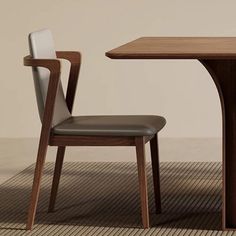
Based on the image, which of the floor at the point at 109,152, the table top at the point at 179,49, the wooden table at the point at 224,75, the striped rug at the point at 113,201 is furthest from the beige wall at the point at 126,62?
Answer: the wooden table at the point at 224,75

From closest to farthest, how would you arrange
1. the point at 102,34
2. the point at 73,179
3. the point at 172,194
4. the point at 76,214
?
the point at 76,214 < the point at 172,194 < the point at 73,179 < the point at 102,34

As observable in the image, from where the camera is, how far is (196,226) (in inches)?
150

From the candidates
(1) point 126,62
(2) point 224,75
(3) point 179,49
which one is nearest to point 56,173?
(3) point 179,49

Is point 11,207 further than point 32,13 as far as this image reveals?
No

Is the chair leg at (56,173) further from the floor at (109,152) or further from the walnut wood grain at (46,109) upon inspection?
the floor at (109,152)

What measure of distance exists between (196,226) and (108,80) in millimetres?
2310

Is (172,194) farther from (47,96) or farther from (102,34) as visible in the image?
(102,34)

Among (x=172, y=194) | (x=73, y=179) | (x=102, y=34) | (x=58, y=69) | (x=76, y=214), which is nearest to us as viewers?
(x=58, y=69)

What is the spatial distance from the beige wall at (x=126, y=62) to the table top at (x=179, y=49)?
1.63m

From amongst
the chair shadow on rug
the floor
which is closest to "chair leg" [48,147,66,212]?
the chair shadow on rug

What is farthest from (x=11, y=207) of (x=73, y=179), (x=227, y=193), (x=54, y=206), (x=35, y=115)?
(x=35, y=115)

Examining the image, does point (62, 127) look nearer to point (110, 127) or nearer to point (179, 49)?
point (110, 127)

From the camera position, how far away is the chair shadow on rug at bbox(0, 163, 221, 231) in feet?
12.9

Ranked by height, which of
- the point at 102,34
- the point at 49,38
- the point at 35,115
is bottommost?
the point at 35,115
